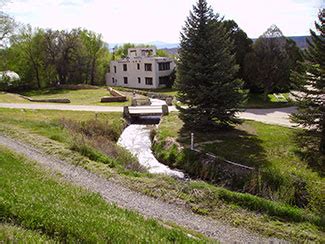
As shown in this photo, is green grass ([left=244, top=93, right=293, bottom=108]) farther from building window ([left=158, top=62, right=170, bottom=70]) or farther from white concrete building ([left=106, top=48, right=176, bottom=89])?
Answer: building window ([left=158, top=62, right=170, bottom=70])

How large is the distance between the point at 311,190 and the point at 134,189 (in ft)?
21.8

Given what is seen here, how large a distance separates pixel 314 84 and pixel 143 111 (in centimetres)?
1668

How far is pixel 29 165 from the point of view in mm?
12359

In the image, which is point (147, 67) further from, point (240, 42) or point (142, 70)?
point (240, 42)

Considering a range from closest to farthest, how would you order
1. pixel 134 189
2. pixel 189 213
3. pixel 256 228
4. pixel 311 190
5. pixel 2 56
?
1. pixel 256 228
2. pixel 189 213
3. pixel 134 189
4. pixel 311 190
5. pixel 2 56

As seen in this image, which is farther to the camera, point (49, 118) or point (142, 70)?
point (142, 70)

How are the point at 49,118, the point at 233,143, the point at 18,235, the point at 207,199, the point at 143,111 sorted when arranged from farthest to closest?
1. the point at 143,111
2. the point at 49,118
3. the point at 233,143
4. the point at 207,199
5. the point at 18,235

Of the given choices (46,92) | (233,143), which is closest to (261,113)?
(233,143)

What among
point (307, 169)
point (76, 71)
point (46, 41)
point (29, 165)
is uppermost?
point (46, 41)

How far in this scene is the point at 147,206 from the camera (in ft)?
32.3

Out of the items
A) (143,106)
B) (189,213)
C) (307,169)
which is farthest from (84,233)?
(143,106)

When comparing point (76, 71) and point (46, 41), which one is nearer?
point (46, 41)

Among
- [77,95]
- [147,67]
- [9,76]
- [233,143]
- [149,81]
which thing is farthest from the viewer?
[9,76]

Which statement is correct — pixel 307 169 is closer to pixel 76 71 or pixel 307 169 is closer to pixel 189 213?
pixel 189 213
